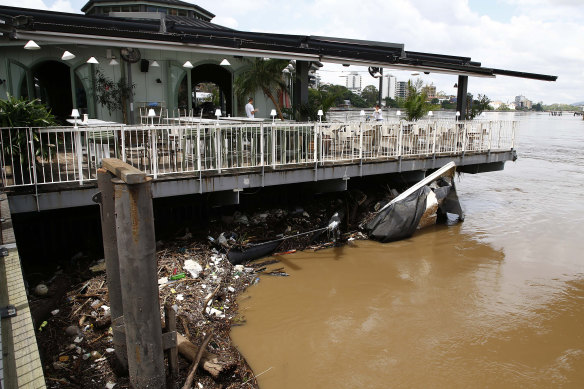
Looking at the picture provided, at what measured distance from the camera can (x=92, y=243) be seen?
8438mm

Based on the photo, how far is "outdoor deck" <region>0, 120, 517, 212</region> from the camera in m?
7.12

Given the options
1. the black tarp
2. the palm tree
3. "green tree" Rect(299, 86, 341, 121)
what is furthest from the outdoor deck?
the palm tree

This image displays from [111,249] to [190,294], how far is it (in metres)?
2.68

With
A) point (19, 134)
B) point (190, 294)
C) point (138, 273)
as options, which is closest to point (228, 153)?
point (190, 294)

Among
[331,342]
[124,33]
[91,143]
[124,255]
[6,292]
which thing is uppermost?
[124,33]

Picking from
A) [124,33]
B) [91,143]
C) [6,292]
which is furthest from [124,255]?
[124,33]

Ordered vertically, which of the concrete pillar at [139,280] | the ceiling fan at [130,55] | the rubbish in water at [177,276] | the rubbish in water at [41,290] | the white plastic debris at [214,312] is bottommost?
the white plastic debris at [214,312]

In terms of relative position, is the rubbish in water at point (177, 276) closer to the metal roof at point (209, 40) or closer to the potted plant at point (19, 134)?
the potted plant at point (19, 134)

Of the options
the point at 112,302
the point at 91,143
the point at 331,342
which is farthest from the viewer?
the point at 91,143

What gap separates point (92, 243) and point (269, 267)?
3.46 metres

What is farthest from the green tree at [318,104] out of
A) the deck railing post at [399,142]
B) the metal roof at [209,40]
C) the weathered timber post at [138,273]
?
the weathered timber post at [138,273]

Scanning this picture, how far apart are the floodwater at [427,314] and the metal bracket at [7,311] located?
325 cm

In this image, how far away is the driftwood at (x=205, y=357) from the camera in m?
5.36

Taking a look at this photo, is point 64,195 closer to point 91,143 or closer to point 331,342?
point 91,143
